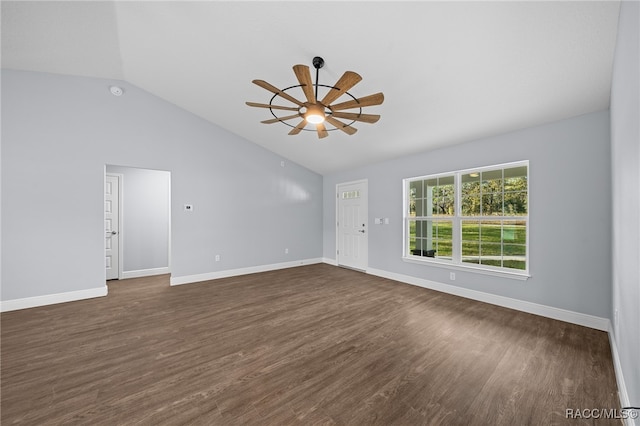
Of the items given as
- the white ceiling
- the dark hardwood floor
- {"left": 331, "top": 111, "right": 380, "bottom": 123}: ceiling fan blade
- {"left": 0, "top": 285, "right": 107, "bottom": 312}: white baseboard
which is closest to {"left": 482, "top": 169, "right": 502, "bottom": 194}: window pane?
the white ceiling

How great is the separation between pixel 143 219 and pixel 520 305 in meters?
7.07

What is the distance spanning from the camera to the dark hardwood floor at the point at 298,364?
5.27ft

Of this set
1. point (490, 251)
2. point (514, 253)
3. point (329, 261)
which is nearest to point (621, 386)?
point (514, 253)

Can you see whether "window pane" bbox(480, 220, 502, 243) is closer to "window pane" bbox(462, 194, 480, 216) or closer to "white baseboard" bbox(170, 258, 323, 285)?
"window pane" bbox(462, 194, 480, 216)

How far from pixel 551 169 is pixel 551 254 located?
3.54 feet

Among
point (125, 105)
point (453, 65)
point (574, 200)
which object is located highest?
point (125, 105)

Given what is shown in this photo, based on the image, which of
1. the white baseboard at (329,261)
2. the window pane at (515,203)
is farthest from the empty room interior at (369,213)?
the white baseboard at (329,261)

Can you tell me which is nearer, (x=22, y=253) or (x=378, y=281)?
(x=22, y=253)

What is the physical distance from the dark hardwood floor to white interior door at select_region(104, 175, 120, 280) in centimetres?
160

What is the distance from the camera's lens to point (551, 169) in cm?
308

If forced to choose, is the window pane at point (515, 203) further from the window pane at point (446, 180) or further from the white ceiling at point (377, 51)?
the white ceiling at point (377, 51)

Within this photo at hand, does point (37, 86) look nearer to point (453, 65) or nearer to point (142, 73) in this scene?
point (142, 73)

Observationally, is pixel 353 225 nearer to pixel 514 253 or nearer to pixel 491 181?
pixel 491 181

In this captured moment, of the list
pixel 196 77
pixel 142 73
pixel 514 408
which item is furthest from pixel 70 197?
pixel 514 408
